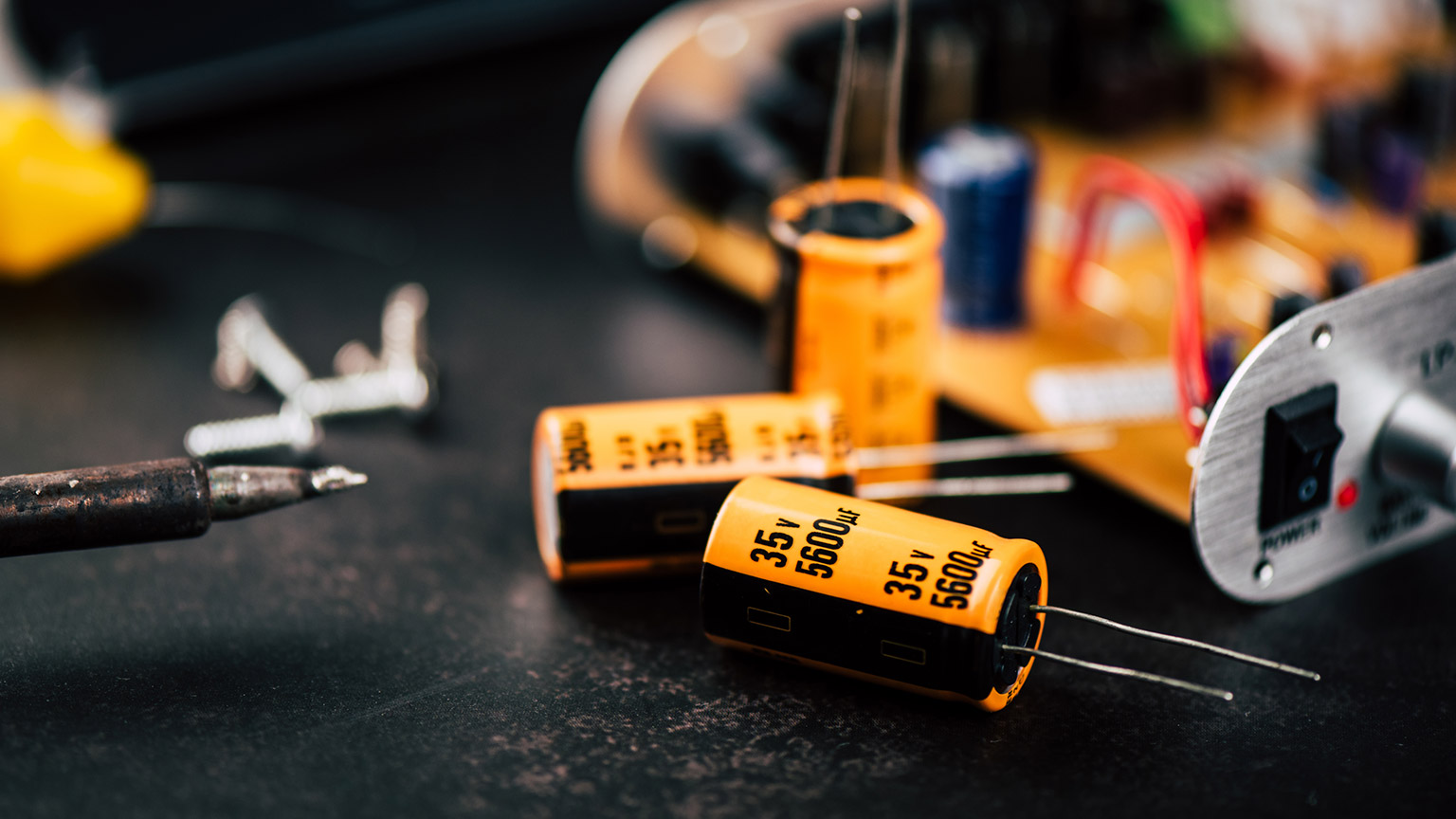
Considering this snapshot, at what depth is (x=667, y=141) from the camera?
1583mm

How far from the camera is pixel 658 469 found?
1029 millimetres

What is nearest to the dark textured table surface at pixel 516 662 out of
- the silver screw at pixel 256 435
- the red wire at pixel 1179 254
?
the silver screw at pixel 256 435

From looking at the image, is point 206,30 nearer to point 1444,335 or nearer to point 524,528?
point 524,528

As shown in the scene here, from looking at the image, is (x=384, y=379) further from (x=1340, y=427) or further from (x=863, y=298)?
(x=1340, y=427)

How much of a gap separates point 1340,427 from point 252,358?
3.28ft

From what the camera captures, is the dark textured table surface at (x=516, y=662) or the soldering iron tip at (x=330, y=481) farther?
the soldering iron tip at (x=330, y=481)

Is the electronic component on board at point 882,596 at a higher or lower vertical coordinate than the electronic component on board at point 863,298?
lower

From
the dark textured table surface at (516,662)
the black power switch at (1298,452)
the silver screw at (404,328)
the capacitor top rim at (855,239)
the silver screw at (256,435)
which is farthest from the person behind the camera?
the silver screw at (404,328)

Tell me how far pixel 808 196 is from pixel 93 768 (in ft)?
2.34

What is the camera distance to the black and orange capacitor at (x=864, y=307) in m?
1.10

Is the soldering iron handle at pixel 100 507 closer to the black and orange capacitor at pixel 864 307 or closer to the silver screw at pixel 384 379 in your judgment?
the silver screw at pixel 384 379

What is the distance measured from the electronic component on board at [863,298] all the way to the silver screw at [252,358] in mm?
505

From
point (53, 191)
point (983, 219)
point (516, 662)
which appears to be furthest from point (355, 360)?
point (983, 219)

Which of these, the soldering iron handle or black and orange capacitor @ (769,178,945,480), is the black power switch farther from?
the soldering iron handle
